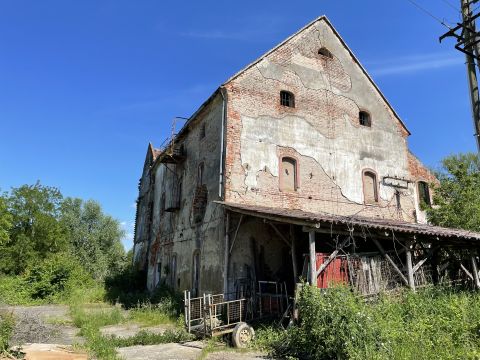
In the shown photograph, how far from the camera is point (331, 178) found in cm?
1720

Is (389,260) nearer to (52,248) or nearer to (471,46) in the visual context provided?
(471,46)

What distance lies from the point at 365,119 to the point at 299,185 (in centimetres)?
612

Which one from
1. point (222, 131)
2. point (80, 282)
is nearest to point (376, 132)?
point (222, 131)

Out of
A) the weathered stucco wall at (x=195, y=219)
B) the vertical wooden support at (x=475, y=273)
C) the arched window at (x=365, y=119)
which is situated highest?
the arched window at (x=365, y=119)

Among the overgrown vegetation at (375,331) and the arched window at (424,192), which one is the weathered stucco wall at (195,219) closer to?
the overgrown vegetation at (375,331)

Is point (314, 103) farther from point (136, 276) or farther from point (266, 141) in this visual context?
point (136, 276)

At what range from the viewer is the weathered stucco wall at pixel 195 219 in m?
15.1

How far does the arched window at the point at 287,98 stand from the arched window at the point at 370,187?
490cm

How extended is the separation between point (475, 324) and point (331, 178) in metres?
9.29

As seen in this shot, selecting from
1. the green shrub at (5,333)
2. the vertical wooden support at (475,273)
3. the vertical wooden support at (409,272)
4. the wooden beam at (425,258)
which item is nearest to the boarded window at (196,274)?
the green shrub at (5,333)

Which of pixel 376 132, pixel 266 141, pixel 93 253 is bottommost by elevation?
pixel 93 253

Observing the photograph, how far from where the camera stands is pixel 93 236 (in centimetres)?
4653

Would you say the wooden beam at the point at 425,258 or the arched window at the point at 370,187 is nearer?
the wooden beam at the point at 425,258

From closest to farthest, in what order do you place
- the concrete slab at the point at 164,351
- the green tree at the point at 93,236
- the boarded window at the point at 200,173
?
the concrete slab at the point at 164,351 < the boarded window at the point at 200,173 < the green tree at the point at 93,236
